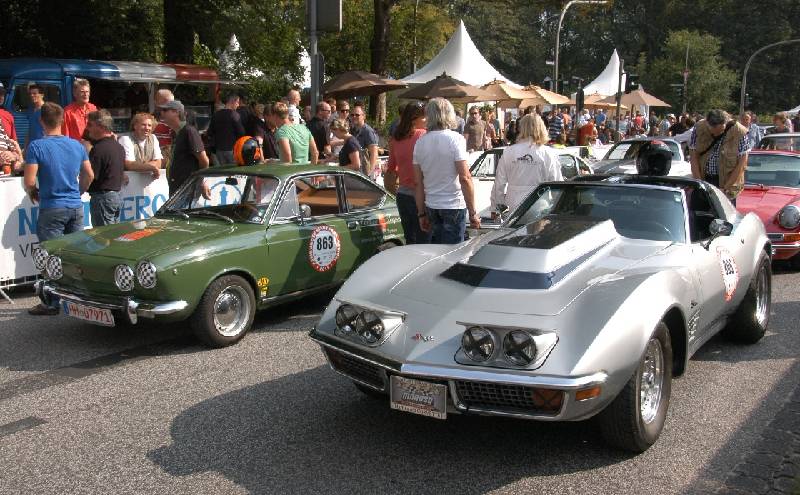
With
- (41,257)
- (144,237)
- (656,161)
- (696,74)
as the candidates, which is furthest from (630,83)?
(696,74)

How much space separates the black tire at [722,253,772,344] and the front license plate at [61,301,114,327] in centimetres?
465

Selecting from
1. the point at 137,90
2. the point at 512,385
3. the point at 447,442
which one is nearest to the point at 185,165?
the point at 447,442

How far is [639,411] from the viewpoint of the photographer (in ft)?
13.1

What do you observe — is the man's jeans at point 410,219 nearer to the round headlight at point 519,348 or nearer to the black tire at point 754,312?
the black tire at point 754,312

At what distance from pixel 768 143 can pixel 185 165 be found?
9942 mm

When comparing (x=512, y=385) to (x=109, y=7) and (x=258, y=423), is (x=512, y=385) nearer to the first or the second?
(x=258, y=423)

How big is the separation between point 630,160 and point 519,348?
41.1 feet

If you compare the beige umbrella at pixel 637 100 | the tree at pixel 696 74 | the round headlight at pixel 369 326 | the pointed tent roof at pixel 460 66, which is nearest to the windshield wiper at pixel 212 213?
the round headlight at pixel 369 326

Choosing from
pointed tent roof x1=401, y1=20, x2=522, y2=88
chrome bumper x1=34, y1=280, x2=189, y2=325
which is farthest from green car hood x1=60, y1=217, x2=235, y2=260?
pointed tent roof x1=401, y1=20, x2=522, y2=88

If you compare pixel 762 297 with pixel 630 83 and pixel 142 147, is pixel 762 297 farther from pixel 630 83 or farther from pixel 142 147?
pixel 630 83

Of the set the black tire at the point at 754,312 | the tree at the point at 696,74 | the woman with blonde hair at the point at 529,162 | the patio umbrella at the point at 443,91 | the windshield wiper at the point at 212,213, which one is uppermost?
the tree at the point at 696,74

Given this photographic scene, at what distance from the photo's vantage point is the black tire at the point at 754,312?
6.09 meters

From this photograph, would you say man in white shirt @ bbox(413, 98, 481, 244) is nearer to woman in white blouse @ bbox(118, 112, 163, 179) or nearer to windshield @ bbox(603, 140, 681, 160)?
woman in white blouse @ bbox(118, 112, 163, 179)

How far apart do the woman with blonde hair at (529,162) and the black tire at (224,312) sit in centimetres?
246
